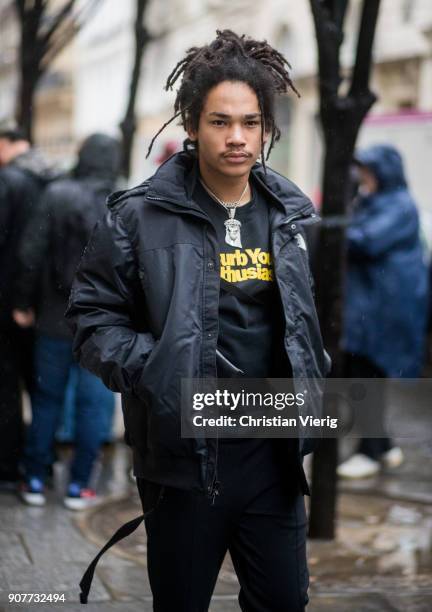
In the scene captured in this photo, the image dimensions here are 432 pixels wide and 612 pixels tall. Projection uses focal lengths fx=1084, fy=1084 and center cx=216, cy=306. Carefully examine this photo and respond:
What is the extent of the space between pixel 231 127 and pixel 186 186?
208 millimetres

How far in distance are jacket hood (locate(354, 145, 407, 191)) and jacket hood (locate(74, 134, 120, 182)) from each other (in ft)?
5.53

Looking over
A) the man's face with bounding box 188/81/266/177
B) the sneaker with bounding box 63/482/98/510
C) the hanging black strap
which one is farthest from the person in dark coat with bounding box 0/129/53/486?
the man's face with bounding box 188/81/266/177

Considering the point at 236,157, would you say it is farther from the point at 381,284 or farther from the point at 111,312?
the point at 381,284

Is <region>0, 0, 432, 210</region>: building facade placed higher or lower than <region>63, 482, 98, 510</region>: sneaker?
higher

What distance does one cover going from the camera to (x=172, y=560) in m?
2.86

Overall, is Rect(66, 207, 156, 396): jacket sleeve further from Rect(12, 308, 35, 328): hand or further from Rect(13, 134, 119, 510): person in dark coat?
Rect(12, 308, 35, 328): hand

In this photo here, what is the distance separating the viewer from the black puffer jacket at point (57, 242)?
554 cm

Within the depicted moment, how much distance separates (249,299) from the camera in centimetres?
289

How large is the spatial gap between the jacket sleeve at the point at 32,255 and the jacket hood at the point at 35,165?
20.0 inches

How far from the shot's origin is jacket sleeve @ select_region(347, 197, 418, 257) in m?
6.56

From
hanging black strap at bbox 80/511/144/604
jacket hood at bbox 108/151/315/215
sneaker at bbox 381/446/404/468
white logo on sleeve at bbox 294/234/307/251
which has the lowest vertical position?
sneaker at bbox 381/446/404/468

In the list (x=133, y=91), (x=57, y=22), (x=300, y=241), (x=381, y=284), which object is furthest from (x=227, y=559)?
(x=133, y=91)

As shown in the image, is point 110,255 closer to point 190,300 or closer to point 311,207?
point 190,300

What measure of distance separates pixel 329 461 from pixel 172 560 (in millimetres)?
2417
